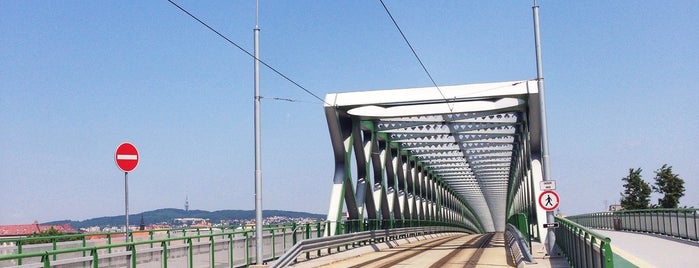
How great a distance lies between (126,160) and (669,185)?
187ft

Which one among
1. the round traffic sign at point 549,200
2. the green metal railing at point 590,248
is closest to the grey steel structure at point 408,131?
the round traffic sign at point 549,200

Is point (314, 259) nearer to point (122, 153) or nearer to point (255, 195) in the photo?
point (255, 195)

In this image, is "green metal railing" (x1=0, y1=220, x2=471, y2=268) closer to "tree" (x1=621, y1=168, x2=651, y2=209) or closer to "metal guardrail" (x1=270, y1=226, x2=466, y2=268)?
"metal guardrail" (x1=270, y1=226, x2=466, y2=268)

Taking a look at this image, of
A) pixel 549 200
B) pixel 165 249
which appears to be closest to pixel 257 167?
pixel 165 249

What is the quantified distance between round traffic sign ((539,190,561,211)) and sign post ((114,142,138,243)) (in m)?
12.0

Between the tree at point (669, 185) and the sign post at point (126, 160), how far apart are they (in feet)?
184

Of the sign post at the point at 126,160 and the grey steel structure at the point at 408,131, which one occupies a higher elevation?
the grey steel structure at the point at 408,131

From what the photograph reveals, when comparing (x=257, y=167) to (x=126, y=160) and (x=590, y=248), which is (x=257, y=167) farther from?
(x=590, y=248)

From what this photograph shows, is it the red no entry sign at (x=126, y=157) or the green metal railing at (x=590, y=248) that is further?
the red no entry sign at (x=126, y=157)

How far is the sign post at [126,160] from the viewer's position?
13414mm

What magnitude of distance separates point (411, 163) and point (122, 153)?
5191 centimetres

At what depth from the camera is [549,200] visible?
70.9 ft

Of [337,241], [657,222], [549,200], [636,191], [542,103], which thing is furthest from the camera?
[636,191]

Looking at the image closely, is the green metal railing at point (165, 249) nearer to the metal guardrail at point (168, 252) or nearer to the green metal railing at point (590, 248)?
the metal guardrail at point (168, 252)
